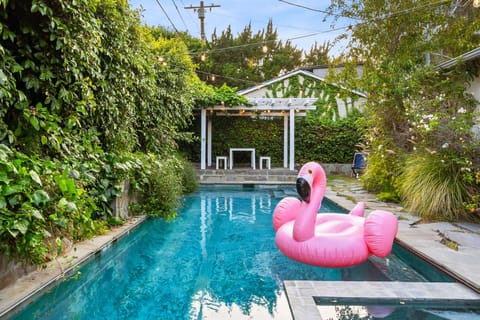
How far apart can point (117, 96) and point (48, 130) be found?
2009 millimetres

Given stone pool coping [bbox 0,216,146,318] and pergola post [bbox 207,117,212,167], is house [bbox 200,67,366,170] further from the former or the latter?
stone pool coping [bbox 0,216,146,318]

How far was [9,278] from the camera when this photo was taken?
2787 millimetres

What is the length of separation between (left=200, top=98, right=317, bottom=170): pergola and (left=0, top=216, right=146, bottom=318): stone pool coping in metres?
8.36

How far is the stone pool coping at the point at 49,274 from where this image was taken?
2564mm

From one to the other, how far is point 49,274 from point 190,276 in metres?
1.39

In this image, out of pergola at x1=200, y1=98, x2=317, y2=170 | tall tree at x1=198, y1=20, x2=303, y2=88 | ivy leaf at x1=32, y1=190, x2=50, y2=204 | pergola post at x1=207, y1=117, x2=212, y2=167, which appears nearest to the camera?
ivy leaf at x1=32, y1=190, x2=50, y2=204

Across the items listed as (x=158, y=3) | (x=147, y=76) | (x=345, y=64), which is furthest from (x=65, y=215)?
(x=158, y=3)

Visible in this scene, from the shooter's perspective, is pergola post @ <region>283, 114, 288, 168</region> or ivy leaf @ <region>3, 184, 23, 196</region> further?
pergola post @ <region>283, 114, 288, 168</region>

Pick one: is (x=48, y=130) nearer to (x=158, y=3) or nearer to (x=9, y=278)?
(x=9, y=278)

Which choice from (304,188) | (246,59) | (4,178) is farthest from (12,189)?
(246,59)

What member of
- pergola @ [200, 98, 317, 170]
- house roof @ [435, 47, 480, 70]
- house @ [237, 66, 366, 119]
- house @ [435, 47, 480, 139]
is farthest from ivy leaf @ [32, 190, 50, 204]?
house @ [237, 66, 366, 119]

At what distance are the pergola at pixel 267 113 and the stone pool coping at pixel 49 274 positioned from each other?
836 cm

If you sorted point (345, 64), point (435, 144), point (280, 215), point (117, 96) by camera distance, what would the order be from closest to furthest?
point (280, 215) → point (117, 96) → point (435, 144) → point (345, 64)

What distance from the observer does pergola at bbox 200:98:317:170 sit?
483 inches
